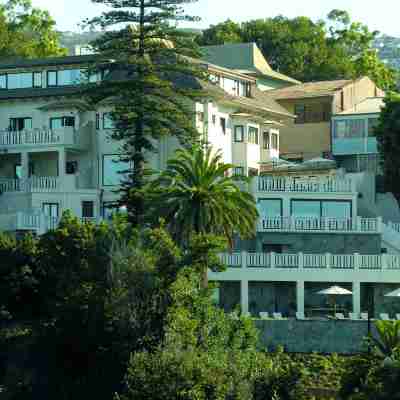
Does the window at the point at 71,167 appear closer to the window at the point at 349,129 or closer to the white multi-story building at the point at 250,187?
the white multi-story building at the point at 250,187

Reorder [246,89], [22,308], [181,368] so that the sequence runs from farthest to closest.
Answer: [246,89] < [22,308] < [181,368]

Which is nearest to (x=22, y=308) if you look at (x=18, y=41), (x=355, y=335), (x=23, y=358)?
(x=23, y=358)

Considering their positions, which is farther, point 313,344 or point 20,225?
point 20,225

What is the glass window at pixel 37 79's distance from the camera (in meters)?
77.0

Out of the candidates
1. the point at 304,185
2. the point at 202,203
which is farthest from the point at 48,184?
the point at 202,203

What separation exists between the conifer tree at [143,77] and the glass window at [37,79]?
8640 mm

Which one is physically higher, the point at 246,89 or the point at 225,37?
the point at 225,37

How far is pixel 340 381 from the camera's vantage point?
175 ft

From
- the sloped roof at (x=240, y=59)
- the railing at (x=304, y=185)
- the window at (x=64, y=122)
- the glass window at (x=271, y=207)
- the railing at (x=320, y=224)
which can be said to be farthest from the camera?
the sloped roof at (x=240, y=59)

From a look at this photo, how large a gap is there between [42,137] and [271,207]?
11.8 m

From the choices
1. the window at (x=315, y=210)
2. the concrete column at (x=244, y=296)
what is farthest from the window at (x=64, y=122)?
the concrete column at (x=244, y=296)

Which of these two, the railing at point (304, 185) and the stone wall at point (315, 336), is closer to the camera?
the stone wall at point (315, 336)

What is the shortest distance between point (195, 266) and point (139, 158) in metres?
11.6

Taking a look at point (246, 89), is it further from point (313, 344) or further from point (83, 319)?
point (83, 319)
